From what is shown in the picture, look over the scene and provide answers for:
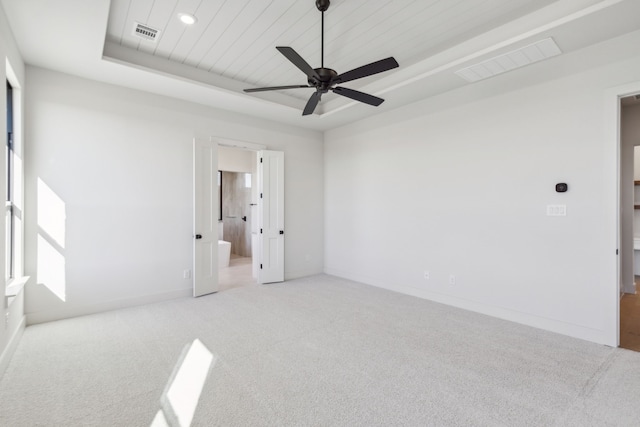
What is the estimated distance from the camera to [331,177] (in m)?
5.83

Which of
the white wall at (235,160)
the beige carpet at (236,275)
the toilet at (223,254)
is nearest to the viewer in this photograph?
the beige carpet at (236,275)

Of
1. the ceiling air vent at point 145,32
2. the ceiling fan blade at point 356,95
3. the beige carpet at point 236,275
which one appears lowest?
the beige carpet at point 236,275

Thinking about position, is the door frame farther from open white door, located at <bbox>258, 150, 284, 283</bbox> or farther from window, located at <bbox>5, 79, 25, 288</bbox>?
window, located at <bbox>5, 79, 25, 288</bbox>

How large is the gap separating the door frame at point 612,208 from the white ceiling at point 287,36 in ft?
1.53

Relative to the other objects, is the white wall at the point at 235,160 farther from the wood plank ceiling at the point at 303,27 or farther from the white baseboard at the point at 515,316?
the white baseboard at the point at 515,316

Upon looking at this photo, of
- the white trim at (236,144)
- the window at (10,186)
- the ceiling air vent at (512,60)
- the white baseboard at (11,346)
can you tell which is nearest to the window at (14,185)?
the window at (10,186)

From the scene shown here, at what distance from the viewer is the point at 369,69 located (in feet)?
8.05

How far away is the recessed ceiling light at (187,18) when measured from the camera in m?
2.79

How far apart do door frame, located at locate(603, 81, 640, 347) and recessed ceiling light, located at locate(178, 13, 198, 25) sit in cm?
382

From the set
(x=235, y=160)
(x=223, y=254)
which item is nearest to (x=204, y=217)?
(x=223, y=254)

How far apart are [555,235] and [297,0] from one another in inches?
130

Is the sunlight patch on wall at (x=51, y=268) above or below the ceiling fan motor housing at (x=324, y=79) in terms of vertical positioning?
below

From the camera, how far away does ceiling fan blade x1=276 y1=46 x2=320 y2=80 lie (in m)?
2.25

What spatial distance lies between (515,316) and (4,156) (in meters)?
4.90
